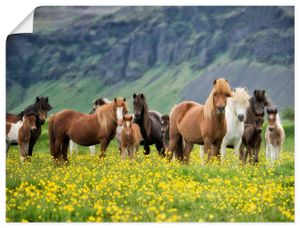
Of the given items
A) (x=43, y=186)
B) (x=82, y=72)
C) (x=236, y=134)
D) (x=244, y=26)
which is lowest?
(x=43, y=186)

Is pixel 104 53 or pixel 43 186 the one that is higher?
pixel 104 53

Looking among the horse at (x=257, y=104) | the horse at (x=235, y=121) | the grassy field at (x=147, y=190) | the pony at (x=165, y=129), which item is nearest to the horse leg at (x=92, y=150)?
the grassy field at (x=147, y=190)

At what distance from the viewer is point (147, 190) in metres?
10.4

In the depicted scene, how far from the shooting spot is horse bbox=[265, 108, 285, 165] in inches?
433

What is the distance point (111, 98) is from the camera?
11.5 m

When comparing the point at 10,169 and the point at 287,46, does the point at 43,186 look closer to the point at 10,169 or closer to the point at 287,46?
the point at 10,169

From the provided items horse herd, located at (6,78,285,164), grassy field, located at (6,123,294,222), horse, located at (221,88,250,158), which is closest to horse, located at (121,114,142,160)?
horse herd, located at (6,78,285,164)

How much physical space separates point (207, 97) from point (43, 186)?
10.5ft

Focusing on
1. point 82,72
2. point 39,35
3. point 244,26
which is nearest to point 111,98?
point 82,72

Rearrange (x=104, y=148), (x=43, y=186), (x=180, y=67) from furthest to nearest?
1. (x=104, y=148)
2. (x=180, y=67)
3. (x=43, y=186)

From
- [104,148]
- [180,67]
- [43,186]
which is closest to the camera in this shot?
[43,186]

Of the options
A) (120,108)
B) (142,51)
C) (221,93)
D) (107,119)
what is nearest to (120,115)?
(120,108)

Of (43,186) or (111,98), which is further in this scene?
(111,98)

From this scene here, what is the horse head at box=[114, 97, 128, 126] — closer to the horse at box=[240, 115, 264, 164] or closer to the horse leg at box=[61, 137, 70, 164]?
the horse leg at box=[61, 137, 70, 164]
